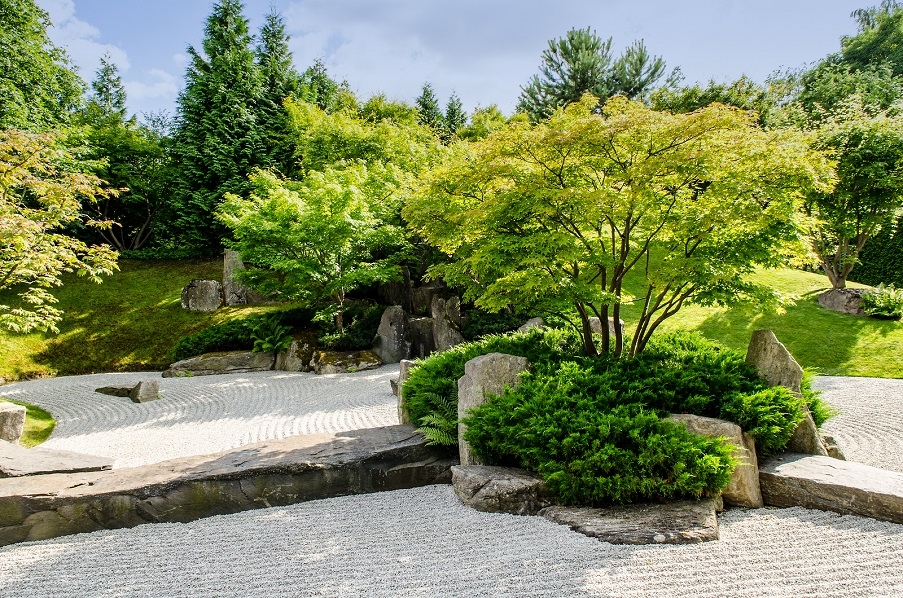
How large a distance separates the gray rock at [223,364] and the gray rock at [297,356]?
0.32 m

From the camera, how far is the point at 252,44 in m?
22.2

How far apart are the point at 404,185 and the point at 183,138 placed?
1392 cm

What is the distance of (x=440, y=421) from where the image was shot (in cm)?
499

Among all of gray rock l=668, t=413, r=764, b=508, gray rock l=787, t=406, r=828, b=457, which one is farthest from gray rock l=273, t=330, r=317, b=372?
gray rock l=787, t=406, r=828, b=457

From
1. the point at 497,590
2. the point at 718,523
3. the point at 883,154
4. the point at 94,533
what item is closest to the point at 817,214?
the point at 883,154

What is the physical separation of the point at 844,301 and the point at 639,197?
434 inches

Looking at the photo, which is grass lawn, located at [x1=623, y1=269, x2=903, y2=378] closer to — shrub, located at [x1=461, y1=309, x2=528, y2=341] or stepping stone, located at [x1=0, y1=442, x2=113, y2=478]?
shrub, located at [x1=461, y1=309, x2=528, y2=341]

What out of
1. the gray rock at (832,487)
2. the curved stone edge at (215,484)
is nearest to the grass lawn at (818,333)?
the gray rock at (832,487)

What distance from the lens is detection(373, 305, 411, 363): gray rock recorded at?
13.2 meters

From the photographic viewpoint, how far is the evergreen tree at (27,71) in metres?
16.0

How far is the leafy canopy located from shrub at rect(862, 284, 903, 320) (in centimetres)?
870

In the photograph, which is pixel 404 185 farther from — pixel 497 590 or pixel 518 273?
pixel 497 590

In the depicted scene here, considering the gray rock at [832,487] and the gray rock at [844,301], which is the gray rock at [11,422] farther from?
the gray rock at [844,301]

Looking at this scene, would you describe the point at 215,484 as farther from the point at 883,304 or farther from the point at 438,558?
the point at 883,304
